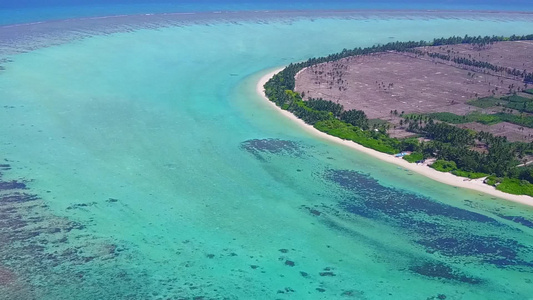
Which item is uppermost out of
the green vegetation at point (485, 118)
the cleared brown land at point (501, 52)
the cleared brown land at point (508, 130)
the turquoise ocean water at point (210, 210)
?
the cleared brown land at point (501, 52)

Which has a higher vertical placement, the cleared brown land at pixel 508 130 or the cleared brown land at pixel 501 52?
the cleared brown land at pixel 501 52

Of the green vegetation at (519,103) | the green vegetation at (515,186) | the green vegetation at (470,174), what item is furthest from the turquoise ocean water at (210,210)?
the green vegetation at (519,103)

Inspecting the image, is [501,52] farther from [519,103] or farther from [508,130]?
[508,130]

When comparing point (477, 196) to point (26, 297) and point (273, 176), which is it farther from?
point (26, 297)

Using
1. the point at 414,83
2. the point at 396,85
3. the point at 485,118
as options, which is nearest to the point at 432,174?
the point at 485,118

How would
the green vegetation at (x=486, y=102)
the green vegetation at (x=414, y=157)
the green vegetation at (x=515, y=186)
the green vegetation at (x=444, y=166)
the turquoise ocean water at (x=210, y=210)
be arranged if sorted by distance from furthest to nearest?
the green vegetation at (x=486, y=102)
the green vegetation at (x=414, y=157)
the green vegetation at (x=444, y=166)
the green vegetation at (x=515, y=186)
the turquoise ocean water at (x=210, y=210)

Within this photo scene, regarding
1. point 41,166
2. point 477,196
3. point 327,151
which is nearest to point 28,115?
point 41,166

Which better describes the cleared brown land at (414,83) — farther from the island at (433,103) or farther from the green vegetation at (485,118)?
the green vegetation at (485,118)
